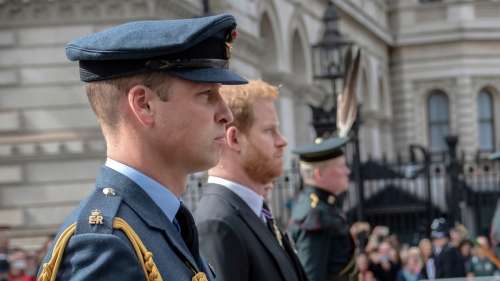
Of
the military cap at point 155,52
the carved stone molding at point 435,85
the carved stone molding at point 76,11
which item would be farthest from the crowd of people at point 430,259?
the carved stone molding at point 435,85

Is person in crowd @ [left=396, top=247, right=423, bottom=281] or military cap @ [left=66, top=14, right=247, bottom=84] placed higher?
military cap @ [left=66, top=14, right=247, bottom=84]

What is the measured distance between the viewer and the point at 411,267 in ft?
54.4

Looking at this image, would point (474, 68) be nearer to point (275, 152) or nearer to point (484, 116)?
point (484, 116)

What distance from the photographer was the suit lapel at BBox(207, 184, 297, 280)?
471 centimetres

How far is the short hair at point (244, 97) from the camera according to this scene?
198 inches

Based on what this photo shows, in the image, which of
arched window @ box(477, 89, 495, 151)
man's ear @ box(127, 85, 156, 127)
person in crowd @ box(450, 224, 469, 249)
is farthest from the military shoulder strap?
arched window @ box(477, 89, 495, 151)

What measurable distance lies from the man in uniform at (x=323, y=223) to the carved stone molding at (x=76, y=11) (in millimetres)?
9683

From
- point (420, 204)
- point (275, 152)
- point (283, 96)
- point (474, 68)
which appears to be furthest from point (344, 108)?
point (474, 68)

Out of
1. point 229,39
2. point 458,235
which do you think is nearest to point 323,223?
point 229,39

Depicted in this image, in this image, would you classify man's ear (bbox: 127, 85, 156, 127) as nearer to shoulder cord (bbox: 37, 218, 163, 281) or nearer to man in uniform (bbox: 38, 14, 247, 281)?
man in uniform (bbox: 38, 14, 247, 281)

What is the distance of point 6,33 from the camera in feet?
55.9

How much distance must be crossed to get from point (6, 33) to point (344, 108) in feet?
18.4

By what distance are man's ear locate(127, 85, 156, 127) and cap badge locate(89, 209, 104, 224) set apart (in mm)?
256

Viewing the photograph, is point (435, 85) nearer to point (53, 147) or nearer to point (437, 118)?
point (437, 118)
